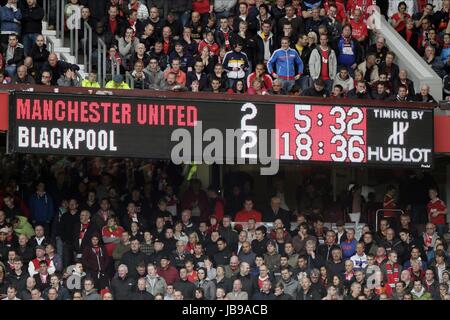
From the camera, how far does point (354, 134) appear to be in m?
30.5

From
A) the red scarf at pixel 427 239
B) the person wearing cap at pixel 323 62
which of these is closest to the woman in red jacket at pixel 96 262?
the person wearing cap at pixel 323 62

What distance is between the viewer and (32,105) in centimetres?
2922

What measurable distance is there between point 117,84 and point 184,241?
2817mm

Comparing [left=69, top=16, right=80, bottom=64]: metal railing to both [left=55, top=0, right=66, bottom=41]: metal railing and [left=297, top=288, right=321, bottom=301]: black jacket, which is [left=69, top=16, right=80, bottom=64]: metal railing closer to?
[left=55, top=0, right=66, bottom=41]: metal railing

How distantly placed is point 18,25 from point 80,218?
3565mm

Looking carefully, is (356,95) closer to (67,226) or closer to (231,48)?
(231,48)

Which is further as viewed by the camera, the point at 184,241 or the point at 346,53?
the point at 346,53

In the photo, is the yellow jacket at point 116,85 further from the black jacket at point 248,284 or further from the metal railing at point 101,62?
the black jacket at point 248,284

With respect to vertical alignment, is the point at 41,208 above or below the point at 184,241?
above

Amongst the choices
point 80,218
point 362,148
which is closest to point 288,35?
point 362,148

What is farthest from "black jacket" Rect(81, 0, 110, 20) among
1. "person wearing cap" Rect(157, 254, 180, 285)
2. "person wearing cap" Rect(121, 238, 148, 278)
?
"person wearing cap" Rect(157, 254, 180, 285)

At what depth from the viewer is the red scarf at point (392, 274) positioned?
3038 centimetres

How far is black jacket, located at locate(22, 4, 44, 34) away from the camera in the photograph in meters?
31.1

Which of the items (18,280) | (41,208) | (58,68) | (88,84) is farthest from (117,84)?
(18,280)
